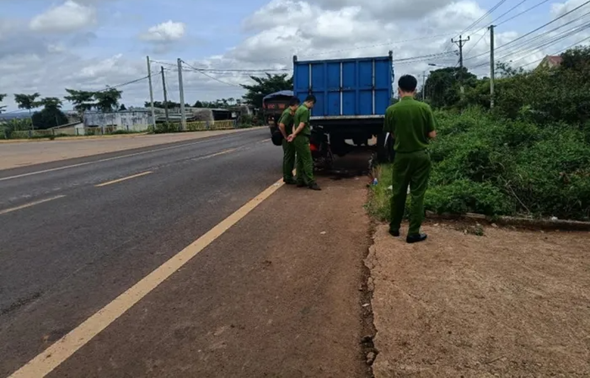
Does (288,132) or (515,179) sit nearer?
(515,179)

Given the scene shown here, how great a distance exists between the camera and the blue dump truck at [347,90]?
10.5 meters

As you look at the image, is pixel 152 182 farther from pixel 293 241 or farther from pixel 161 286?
pixel 161 286

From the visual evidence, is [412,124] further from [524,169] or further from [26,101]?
[26,101]

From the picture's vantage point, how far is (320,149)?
10961 mm

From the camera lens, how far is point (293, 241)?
5.50 metres

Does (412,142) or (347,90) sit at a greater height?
(347,90)

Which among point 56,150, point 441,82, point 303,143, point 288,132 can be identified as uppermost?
point 441,82

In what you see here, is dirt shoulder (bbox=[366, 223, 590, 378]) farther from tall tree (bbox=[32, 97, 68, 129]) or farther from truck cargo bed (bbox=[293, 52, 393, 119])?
tall tree (bbox=[32, 97, 68, 129])

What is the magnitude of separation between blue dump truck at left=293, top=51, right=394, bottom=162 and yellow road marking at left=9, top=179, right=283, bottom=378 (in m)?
5.55

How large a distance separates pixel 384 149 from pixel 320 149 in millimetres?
1473

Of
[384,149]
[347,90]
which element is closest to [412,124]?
[347,90]

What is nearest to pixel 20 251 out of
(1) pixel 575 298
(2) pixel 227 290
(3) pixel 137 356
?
(2) pixel 227 290

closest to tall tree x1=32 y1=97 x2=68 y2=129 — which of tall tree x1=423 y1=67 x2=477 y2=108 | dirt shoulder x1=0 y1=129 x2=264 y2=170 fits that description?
dirt shoulder x1=0 y1=129 x2=264 y2=170

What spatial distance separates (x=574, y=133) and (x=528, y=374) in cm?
780
